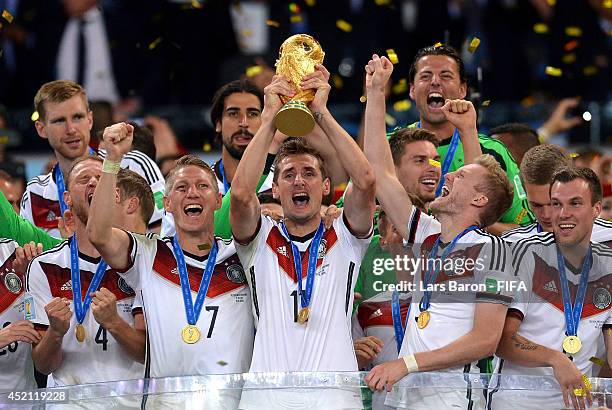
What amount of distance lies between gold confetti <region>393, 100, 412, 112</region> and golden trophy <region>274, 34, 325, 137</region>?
3.16 metres

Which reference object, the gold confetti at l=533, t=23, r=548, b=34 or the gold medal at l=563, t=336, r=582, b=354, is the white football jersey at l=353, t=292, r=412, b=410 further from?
the gold confetti at l=533, t=23, r=548, b=34

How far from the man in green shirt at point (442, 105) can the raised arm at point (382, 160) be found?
898 mm

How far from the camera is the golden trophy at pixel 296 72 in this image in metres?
5.21

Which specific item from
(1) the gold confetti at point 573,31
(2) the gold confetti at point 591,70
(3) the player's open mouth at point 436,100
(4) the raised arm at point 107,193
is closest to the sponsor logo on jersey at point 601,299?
(3) the player's open mouth at point 436,100

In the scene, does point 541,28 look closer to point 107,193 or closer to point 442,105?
point 442,105

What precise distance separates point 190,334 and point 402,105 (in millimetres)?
3599

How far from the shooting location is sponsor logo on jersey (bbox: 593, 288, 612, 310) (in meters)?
5.44

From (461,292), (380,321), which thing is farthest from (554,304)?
(380,321)

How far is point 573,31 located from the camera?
31.6 ft

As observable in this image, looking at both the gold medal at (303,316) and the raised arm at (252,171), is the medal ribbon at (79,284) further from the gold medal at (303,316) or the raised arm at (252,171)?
the gold medal at (303,316)

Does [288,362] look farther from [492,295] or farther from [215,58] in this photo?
[215,58]

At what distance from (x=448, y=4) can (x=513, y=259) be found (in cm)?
451

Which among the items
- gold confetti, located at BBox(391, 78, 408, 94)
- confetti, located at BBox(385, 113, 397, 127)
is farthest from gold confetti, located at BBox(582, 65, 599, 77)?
confetti, located at BBox(385, 113, 397, 127)

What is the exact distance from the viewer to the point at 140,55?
31.6 feet
